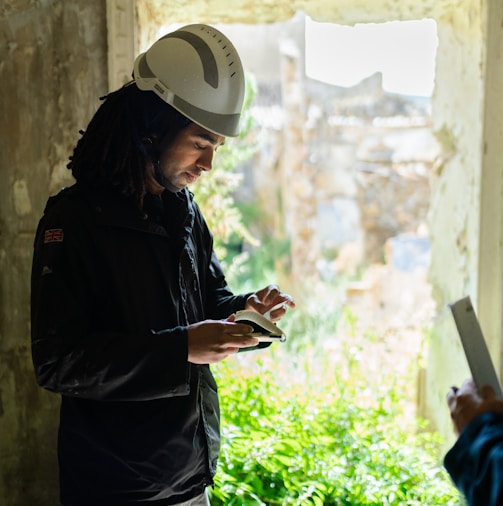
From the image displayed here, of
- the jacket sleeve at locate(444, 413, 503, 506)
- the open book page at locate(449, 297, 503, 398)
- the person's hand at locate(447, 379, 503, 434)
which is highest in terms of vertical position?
the open book page at locate(449, 297, 503, 398)

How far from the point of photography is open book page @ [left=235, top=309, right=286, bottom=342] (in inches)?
58.2

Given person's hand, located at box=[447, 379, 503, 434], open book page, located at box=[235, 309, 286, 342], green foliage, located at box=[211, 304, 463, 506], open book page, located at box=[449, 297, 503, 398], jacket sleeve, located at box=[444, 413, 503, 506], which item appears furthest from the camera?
green foliage, located at box=[211, 304, 463, 506]

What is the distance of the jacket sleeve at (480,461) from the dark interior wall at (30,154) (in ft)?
4.92

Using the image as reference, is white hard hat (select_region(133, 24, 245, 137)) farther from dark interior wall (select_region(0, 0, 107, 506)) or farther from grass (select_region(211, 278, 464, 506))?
grass (select_region(211, 278, 464, 506))

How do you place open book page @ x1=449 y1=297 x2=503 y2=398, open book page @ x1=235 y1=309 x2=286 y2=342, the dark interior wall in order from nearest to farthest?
open book page @ x1=449 y1=297 x2=503 y2=398
open book page @ x1=235 y1=309 x2=286 y2=342
the dark interior wall

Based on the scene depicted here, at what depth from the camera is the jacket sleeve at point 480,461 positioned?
1041mm

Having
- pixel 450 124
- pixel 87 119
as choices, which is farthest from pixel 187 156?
pixel 450 124

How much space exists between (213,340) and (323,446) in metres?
1.34

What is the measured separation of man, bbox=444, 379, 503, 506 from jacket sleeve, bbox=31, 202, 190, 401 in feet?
1.91

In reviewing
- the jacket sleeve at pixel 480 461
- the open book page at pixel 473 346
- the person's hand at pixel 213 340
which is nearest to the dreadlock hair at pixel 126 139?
the person's hand at pixel 213 340

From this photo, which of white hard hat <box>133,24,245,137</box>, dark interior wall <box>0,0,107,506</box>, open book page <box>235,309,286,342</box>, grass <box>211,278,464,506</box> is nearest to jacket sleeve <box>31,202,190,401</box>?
open book page <box>235,309,286,342</box>

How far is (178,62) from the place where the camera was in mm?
1547

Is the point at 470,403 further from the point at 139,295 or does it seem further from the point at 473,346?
the point at 139,295

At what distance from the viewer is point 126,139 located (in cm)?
153
